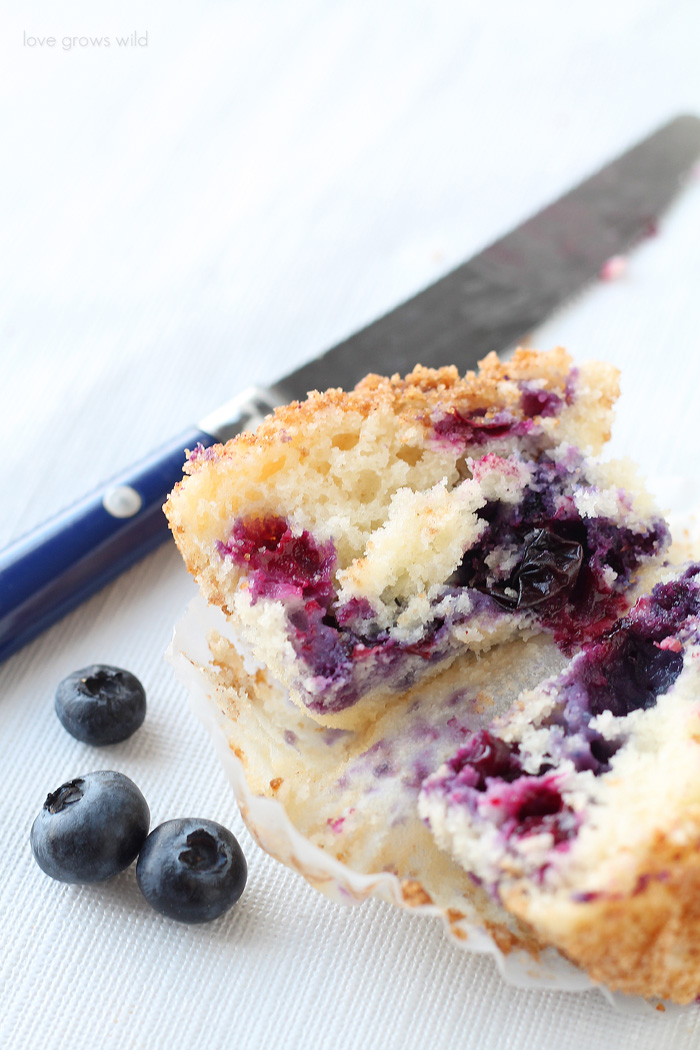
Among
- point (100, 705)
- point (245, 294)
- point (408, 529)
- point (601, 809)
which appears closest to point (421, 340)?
point (245, 294)

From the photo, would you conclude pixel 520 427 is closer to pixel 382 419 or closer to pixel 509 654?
pixel 382 419

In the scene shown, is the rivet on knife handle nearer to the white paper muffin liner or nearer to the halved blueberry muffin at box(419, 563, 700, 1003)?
the white paper muffin liner

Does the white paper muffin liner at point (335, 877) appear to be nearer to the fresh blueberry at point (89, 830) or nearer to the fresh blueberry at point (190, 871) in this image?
the fresh blueberry at point (190, 871)

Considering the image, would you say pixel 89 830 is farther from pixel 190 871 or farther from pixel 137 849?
pixel 190 871

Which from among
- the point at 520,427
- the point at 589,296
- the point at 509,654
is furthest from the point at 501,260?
the point at 509,654

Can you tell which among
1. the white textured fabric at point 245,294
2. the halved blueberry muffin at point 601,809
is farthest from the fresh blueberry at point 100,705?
the halved blueberry muffin at point 601,809
